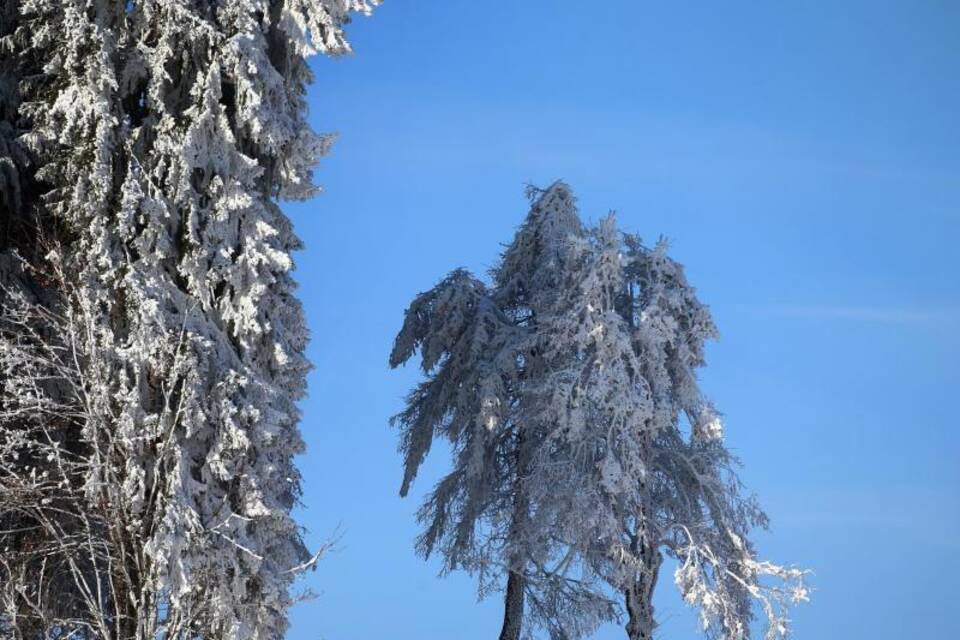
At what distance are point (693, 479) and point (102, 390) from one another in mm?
11718

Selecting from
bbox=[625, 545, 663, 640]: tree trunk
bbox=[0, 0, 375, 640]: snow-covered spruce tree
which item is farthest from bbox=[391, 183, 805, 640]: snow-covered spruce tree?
bbox=[0, 0, 375, 640]: snow-covered spruce tree

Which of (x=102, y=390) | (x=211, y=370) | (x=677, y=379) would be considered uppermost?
(x=677, y=379)

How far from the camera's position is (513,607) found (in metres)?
21.1

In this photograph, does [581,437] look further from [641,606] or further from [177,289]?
[177,289]

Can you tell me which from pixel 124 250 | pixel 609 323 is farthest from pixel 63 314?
pixel 609 323

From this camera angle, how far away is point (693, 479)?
2081 cm

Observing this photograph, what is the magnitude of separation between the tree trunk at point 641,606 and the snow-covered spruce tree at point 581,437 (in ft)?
0.08

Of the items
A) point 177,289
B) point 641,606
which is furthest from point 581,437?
point 177,289

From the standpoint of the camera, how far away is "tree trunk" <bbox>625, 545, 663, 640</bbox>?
19734 millimetres

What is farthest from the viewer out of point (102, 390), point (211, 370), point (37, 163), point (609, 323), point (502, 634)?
point (502, 634)

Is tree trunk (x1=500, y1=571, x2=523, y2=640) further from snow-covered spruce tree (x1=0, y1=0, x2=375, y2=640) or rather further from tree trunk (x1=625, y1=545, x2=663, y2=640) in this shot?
snow-covered spruce tree (x1=0, y1=0, x2=375, y2=640)

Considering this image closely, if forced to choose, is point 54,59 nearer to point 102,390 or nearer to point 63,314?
point 63,314

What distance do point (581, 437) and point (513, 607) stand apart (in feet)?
11.8

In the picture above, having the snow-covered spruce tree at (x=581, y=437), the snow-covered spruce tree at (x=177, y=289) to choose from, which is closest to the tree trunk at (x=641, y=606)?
the snow-covered spruce tree at (x=581, y=437)
